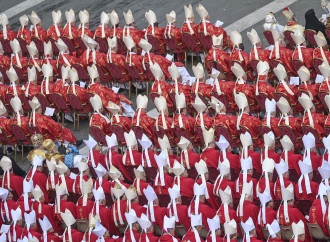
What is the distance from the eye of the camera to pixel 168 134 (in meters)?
19.3

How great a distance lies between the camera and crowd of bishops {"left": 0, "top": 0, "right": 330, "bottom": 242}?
16.3 meters

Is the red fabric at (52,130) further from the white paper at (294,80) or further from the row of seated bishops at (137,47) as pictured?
the white paper at (294,80)

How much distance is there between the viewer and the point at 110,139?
18484mm

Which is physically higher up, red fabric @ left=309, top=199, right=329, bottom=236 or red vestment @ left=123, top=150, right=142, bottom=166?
red vestment @ left=123, top=150, right=142, bottom=166

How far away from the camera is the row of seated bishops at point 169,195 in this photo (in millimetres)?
15797

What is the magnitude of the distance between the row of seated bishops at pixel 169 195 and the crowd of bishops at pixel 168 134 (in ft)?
0.08

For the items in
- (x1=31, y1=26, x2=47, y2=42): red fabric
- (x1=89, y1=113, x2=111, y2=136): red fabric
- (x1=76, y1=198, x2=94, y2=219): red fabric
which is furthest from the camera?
(x1=31, y1=26, x2=47, y2=42): red fabric

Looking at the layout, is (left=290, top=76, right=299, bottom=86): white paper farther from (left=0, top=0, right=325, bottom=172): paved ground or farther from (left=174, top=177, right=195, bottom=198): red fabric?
(left=174, top=177, right=195, bottom=198): red fabric

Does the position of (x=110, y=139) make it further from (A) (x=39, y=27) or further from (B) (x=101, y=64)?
(A) (x=39, y=27)

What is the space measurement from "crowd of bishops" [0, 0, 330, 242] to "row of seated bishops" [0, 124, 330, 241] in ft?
0.08

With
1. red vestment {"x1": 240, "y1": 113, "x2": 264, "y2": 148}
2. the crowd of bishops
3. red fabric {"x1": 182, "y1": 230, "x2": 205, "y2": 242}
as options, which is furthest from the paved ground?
red fabric {"x1": 182, "y1": 230, "x2": 205, "y2": 242}

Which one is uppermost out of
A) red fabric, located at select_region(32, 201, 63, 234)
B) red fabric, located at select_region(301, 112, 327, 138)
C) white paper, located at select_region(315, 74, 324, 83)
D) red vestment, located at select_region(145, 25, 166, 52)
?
red vestment, located at select_region(145, 25, 166, 52)

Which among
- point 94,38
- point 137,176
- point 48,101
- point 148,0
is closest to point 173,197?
point 137,176

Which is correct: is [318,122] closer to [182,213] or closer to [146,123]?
[182,213]
